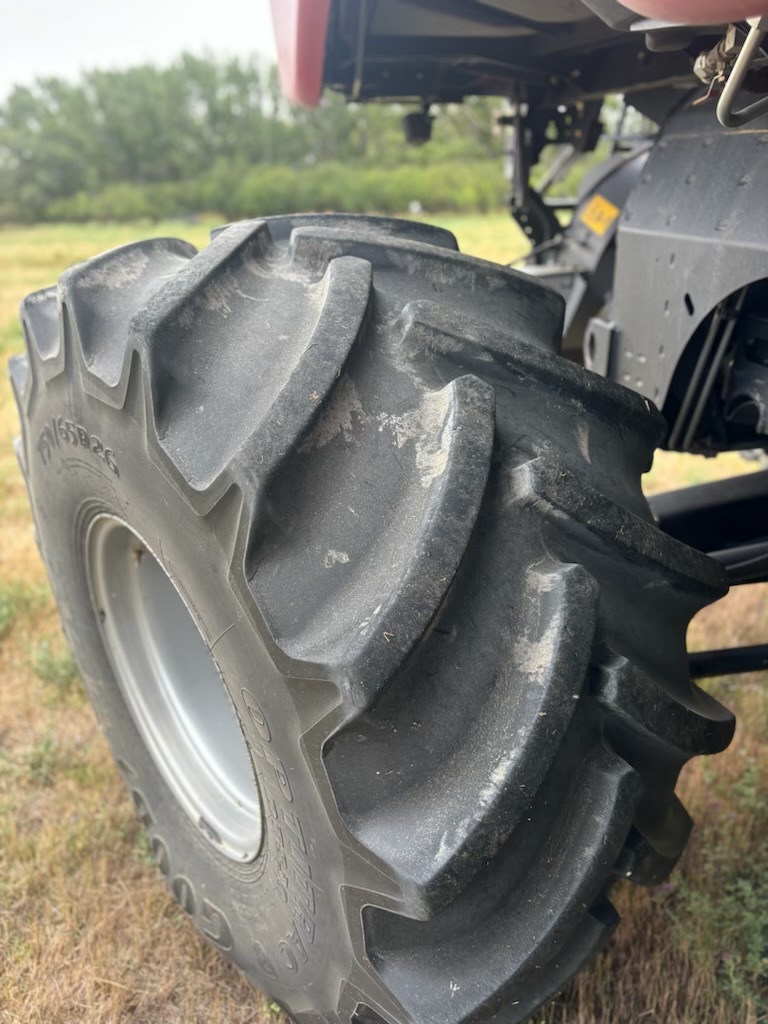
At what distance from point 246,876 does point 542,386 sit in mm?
844

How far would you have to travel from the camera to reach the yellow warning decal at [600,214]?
2.06 metres

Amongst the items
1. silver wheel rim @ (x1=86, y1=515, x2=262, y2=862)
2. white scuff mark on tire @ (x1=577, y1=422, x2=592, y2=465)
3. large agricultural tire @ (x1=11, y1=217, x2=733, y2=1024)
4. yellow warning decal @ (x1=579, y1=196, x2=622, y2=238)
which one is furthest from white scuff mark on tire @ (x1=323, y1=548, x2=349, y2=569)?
yellow warning decal @ (x1=579, y1=196, x2=622, y2=238)

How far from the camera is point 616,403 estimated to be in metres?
1.04

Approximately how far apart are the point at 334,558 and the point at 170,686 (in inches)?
36.1

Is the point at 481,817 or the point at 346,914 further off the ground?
the point at 481,817

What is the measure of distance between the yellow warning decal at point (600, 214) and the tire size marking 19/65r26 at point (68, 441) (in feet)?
4.22

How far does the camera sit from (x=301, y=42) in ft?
4.66

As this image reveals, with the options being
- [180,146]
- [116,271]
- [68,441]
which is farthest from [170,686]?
[180,146]

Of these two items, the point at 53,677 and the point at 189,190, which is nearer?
the point at 53,677

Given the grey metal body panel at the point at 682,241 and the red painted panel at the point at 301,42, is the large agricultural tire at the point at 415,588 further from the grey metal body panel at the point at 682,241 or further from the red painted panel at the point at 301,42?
the red painted panel at the point at 301,42

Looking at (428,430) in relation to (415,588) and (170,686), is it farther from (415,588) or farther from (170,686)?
(170,686)

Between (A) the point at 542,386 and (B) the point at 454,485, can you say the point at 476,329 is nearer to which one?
(A) the point at 542,386

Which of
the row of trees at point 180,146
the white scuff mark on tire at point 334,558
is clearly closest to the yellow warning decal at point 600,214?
the white scuff mark on tire at point 334,558

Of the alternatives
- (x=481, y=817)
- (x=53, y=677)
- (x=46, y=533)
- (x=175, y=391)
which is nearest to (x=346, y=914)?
(x=481, y=817)
